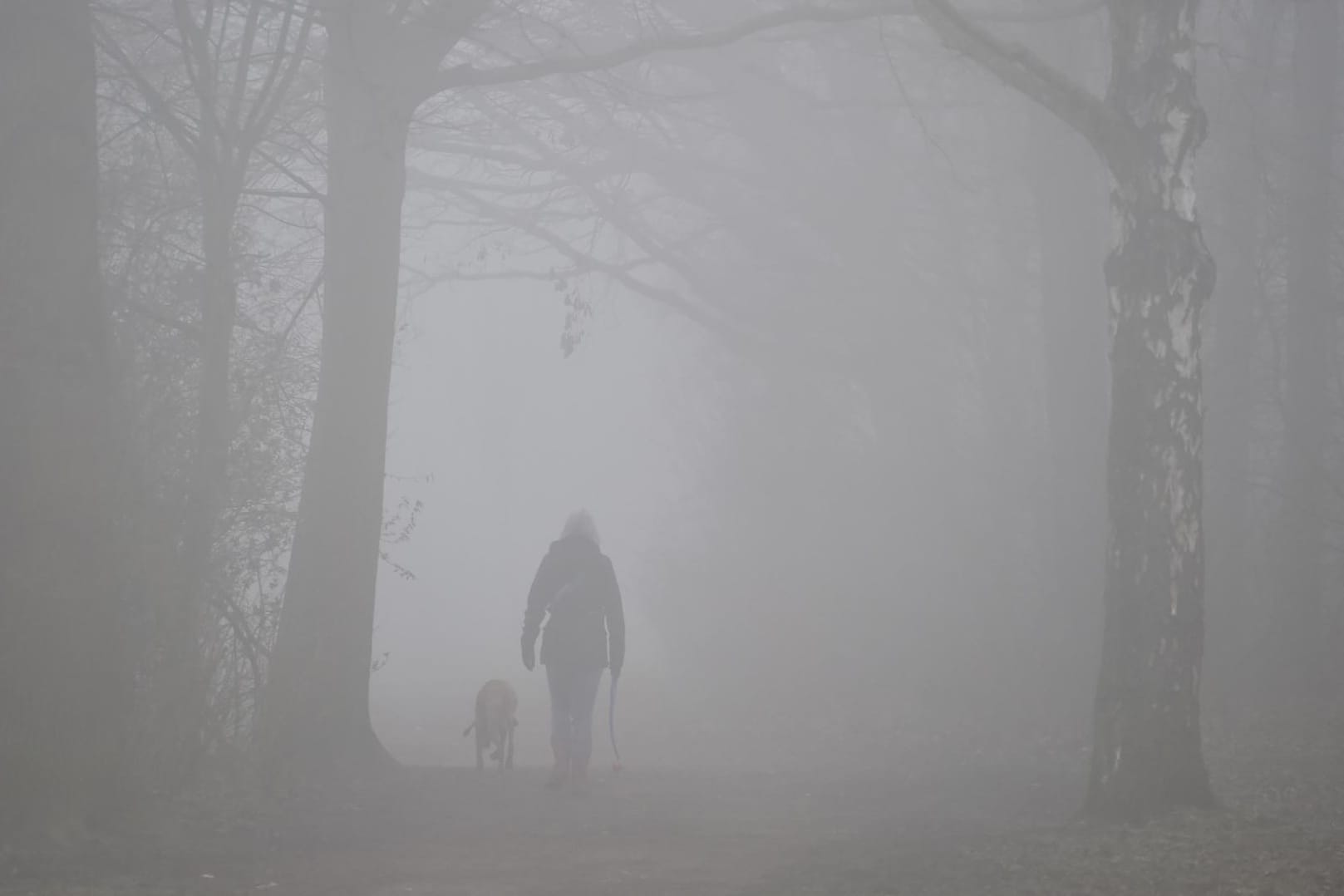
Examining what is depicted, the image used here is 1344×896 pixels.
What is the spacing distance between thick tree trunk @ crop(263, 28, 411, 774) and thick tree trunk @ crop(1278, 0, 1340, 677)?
1069cm

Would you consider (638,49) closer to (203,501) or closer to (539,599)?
(539,599)

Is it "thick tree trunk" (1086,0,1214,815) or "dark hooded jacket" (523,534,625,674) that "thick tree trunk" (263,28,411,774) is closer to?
"dark hooded jacket" (523,534,625,674)

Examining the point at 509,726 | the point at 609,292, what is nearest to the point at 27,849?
the point at 509,726

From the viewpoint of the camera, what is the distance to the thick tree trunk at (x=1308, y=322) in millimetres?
15711

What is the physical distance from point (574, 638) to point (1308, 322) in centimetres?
1036

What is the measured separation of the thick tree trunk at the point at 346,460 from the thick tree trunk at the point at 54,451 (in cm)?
250

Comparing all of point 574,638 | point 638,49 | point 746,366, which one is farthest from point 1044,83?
point 746,366

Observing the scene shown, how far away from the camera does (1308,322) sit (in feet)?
53.2

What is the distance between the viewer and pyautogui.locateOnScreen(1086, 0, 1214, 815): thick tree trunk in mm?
8516

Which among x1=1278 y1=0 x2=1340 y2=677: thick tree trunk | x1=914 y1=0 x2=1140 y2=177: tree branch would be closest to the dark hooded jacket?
x1=914 y1=0 x2=1140 y2=177: tree branch

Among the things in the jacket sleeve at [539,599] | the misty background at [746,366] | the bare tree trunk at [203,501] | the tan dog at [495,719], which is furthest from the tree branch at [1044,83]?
the tan dog at [495,719]

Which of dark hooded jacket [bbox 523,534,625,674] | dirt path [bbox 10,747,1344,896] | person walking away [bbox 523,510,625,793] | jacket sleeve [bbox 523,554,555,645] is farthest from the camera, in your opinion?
jacket sleeve [bbox 523,554,555,645]

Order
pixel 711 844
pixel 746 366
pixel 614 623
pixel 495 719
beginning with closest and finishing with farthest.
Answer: pixel 711 844, pixel 614 623, pixel 495 719, pixel 746 366

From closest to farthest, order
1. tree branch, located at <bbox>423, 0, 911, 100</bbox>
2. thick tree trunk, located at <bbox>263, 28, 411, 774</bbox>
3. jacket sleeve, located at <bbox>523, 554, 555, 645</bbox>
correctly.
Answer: thick tree trunk, located at <bbox>263, 28, 411, 774</bbox>, jacket sleeve, located at <bbox>523, 554, 555, 645</bbox>, tree branch, located at <bbox>423, 0, 911, 100</bbox>
